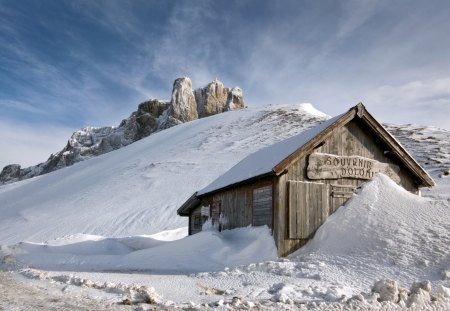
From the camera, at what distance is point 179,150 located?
4650 centimetres

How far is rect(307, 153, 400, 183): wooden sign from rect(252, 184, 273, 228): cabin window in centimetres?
142

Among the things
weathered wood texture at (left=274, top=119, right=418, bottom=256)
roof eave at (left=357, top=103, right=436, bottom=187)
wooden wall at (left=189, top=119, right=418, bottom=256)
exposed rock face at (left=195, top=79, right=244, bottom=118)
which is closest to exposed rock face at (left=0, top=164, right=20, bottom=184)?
exposed rock face at (left=195, top=79, right=244, bottom=118)

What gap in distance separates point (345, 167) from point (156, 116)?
10335cm

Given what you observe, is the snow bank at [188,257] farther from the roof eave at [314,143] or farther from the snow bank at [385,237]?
the roof eave at [314,143]

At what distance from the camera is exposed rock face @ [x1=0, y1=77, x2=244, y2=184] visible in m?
103

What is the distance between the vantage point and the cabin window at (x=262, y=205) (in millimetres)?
13062

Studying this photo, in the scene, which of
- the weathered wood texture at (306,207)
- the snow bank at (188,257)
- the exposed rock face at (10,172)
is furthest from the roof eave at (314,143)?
the exposed rock face at (10,172)

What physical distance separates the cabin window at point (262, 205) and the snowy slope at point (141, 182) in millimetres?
13003

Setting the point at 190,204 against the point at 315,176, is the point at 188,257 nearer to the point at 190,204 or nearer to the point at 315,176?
the point at 315,176

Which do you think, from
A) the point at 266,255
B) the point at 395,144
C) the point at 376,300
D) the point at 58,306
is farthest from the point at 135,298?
the point at 395,144

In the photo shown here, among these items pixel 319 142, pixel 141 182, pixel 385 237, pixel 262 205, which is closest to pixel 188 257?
pixel 262 205

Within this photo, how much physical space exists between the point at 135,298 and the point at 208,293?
1.52 m

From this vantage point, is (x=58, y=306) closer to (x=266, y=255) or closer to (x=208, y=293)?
(x=208, y=293)

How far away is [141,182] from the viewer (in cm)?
3700
